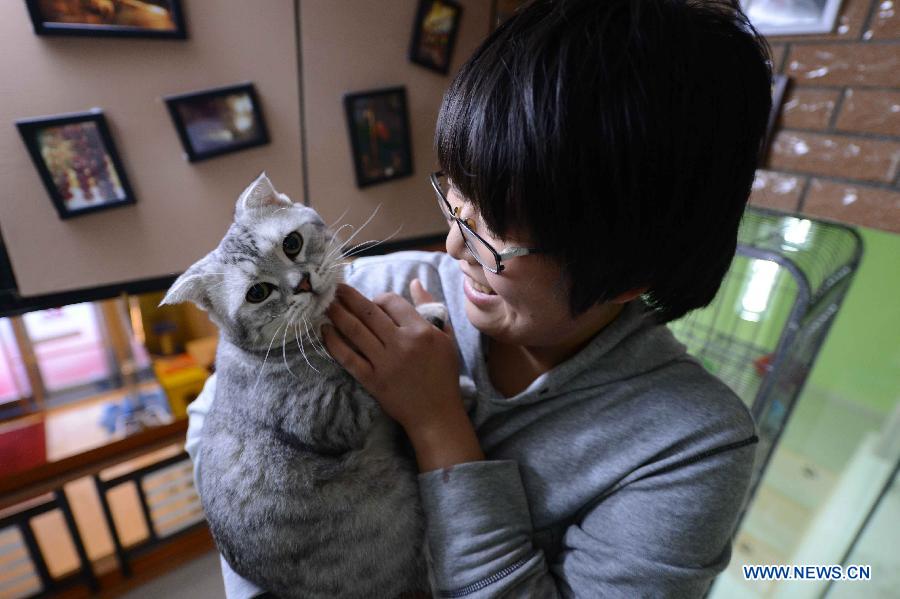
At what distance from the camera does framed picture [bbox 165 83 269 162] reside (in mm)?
1037

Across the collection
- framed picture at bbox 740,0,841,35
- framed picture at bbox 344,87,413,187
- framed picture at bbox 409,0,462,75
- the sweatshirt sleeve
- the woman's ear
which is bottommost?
the sweatshirt sleeve

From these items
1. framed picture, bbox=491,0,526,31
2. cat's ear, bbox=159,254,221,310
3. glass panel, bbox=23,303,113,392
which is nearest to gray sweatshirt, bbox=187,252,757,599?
cat's ear, bbox=159,254,221,310

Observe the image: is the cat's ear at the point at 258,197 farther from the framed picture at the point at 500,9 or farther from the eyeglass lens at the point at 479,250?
the framed picture at the point at 500,9

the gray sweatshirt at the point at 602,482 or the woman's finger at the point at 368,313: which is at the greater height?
the woman's finger at the point at 368,313

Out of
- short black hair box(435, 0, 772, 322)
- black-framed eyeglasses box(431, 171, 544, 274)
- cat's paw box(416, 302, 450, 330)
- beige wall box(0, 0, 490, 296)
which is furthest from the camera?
beige wall box(0, 0, 490, 296)

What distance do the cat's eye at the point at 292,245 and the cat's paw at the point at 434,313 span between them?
0.23 metres

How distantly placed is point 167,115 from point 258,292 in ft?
1.97

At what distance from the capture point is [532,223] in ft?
1.74

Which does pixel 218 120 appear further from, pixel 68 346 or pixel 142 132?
pixel 68 346

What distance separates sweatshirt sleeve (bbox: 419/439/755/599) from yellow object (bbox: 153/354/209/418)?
0.93m

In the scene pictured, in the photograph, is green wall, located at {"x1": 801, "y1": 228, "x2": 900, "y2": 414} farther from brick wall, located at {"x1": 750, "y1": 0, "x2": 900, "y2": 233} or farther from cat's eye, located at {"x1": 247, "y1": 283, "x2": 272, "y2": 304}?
cat's eye, located at {"x1": 247, "y1": 283, "x2": 272, "y2": 304}

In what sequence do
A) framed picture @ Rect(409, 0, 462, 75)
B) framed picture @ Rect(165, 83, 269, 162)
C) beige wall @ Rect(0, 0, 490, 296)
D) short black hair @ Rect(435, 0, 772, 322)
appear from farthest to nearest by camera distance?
framed picture @ Rect(409, 0, 462, 75)
framed picture @ Rect(165, 83, 269, 162)
beige wall @ Rect(0, 0, 490, 296)
short black hair @ Rect(435, 0, 772, 322)

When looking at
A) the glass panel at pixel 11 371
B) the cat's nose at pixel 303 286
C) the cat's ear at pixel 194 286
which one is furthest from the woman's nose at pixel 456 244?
the glass panel at pixel 11 371

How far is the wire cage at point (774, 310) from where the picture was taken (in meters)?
1.07
